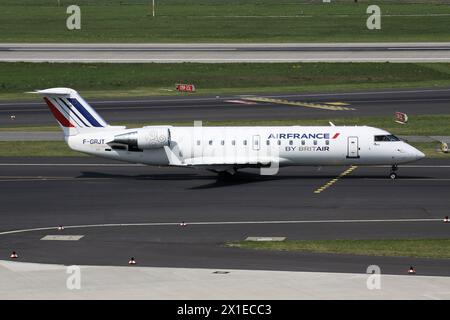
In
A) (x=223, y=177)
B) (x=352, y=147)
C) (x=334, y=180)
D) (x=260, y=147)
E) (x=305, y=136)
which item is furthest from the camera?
(x=223, y=177)

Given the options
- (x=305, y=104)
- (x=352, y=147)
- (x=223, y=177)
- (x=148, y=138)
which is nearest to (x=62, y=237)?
(x=148, y=138)

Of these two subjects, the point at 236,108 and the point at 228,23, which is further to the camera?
the point at 228,23

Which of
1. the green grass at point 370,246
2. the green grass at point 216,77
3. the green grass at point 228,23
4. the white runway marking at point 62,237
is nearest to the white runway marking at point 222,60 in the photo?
the green grass at point 216,77

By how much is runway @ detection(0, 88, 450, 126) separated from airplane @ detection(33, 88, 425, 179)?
73.1ft

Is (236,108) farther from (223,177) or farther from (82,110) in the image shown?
(82,110)

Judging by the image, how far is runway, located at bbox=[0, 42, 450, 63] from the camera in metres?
115

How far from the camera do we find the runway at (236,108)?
85062 mm

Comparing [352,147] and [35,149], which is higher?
[352,147]

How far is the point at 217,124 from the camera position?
81.7m

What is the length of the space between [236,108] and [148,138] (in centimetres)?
2884

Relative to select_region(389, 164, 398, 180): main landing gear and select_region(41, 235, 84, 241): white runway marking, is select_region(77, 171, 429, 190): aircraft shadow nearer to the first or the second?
select_region(389, 164, 398, 180): main landing gear

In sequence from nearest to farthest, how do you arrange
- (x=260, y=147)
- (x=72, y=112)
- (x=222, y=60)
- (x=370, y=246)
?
(x=370, y=246) < (x=260, y=147) < (x=72, y=112) < (x=222, y=60)

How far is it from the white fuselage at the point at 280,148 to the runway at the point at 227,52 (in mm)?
53028

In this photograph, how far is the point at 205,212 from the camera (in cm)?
5297
